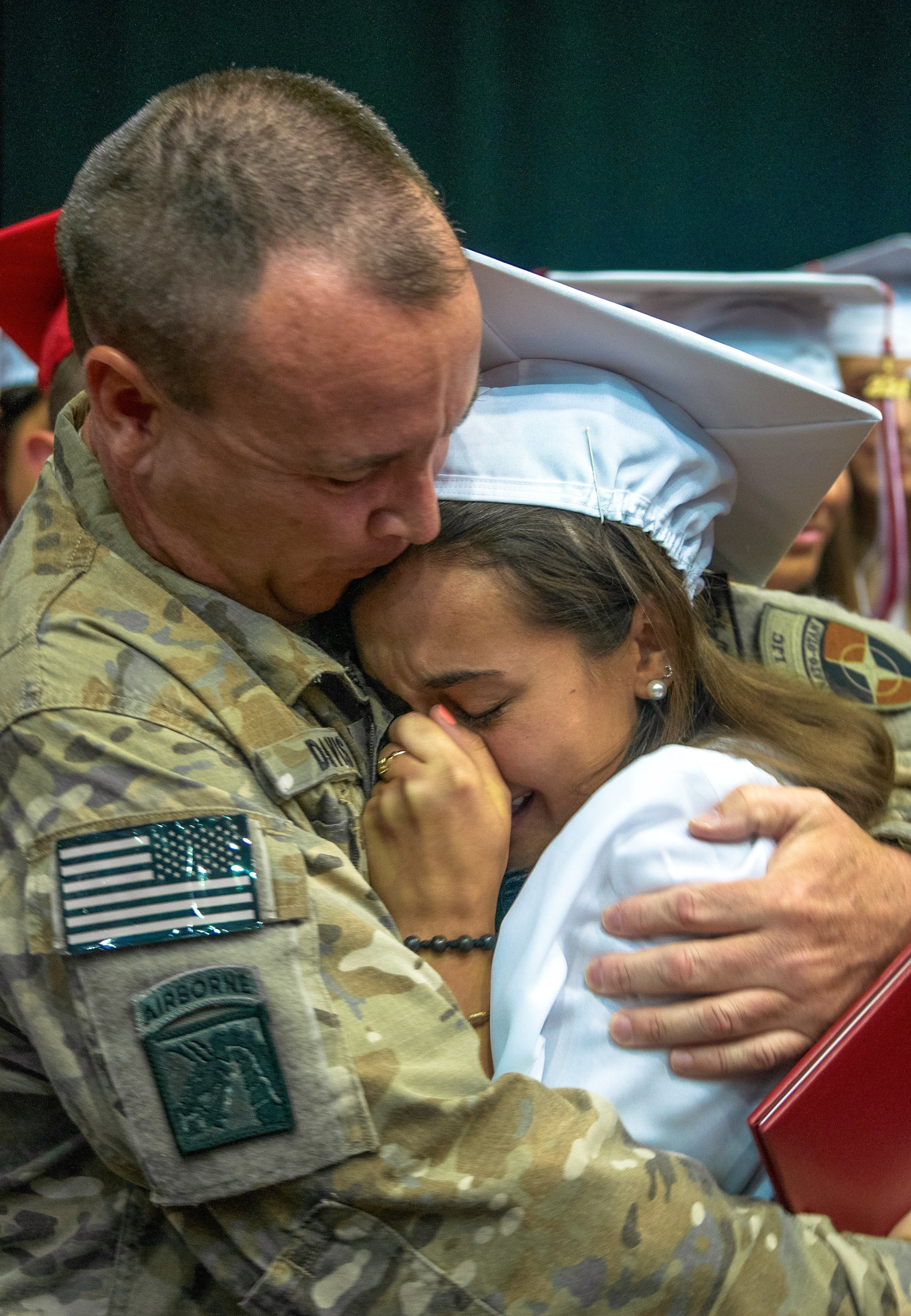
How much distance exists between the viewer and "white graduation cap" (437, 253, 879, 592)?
126 centimetres

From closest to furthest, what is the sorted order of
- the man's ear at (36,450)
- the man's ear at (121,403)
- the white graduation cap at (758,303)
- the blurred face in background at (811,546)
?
the man's ear at (121,403), the white graduation cap at (758,303), the man's ear at (36,450), the blurred face in background at (811,546)

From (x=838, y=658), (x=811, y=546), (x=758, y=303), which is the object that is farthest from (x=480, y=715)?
(x=811, y=546)

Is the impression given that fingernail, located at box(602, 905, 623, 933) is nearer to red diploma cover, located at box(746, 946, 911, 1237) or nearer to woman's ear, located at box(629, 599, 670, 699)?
red diploma cover, located at box(746, 946, 911, 1237)

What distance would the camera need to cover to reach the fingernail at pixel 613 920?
115cm

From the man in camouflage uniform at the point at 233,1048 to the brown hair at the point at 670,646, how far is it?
0.81 ft

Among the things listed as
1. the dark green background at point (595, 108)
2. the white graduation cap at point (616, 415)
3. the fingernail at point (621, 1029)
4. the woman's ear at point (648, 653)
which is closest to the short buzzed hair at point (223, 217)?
the white graduation cap at point (616, 415)

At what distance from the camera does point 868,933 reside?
3.92 feet

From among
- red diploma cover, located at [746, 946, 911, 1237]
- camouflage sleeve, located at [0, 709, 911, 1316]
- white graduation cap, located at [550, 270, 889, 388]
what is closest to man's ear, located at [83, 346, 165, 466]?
camouflage sleeve, located at [0, 709, 911, 1316]

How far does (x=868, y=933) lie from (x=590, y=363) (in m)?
0.67

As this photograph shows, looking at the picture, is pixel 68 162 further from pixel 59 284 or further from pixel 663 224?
pixel 663 224

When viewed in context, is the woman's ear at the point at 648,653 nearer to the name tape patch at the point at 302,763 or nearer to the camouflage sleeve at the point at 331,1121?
the name tape patch at the point at 302,763

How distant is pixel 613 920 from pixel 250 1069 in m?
0.41

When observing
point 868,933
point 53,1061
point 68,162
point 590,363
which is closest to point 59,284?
point 68,162

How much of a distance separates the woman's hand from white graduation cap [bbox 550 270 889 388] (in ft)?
4.10
